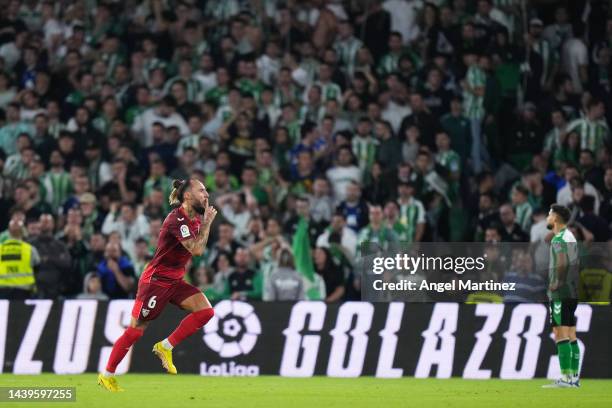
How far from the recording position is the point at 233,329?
18.6 m

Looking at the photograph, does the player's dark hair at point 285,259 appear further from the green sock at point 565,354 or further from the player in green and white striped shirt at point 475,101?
the green sock at point 565,354

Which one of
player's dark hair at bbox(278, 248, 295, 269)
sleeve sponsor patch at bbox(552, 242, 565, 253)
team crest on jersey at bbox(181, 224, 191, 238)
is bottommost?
player's dark hair at bbox(278, 248, 295, 269)

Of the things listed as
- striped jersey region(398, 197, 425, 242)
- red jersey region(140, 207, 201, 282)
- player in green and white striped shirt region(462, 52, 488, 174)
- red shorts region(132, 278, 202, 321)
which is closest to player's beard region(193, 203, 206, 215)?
red jersey region(140, 207, 201, 282)

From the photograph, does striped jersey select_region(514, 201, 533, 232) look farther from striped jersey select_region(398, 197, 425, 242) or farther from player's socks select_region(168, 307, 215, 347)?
player's socks select_region(168, 307, 215, 347)

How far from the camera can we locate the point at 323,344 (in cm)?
1847

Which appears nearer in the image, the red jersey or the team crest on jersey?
the team crest on jersey

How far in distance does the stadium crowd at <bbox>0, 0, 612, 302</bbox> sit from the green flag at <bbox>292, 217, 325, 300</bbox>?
8 cm

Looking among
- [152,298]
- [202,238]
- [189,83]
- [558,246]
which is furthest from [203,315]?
[189,83]

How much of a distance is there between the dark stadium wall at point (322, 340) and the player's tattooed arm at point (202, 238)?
454 cm

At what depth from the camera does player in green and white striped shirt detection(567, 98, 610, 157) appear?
71.2 ft

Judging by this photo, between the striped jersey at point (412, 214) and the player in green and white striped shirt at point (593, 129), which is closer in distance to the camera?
the striped jersey at point (412, 214)

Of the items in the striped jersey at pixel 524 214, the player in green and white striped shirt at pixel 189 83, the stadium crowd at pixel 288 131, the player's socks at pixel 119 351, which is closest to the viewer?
the player's socks at pixel 119 351

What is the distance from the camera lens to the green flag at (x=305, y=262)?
19.8 m

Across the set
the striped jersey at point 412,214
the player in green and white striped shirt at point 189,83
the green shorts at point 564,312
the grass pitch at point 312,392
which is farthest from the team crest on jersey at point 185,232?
the player in green and white striped shirt at point 189,83
